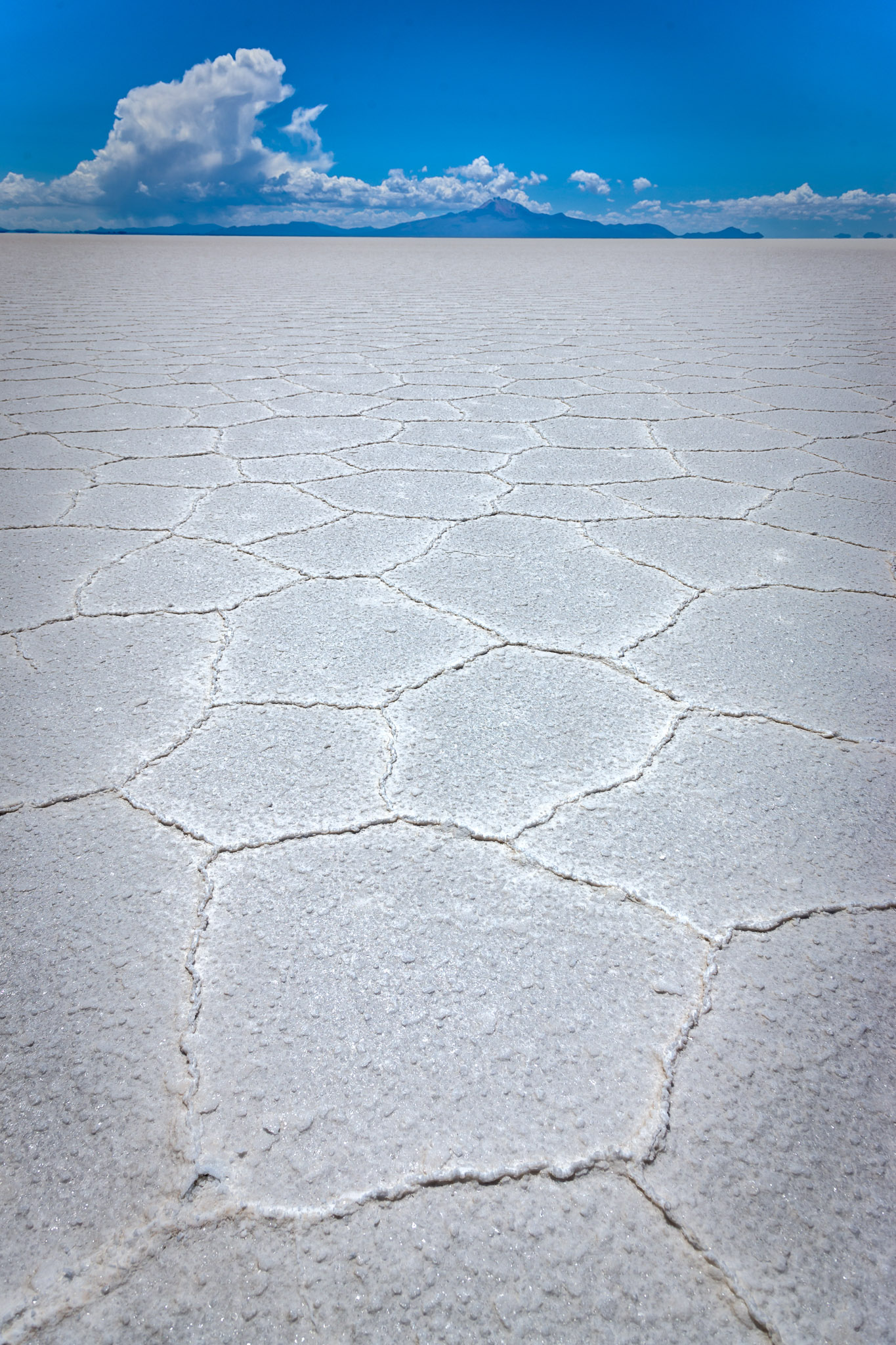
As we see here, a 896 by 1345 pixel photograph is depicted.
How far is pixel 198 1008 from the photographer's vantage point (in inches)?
26.4

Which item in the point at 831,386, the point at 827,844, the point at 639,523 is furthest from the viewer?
the point at 831,386

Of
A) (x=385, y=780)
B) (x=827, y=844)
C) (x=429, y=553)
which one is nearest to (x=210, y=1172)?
(x=385, y=780)

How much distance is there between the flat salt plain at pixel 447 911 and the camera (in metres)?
0.52

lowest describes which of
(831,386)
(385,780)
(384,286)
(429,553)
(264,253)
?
(385,780)

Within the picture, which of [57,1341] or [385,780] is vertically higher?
[385,780]

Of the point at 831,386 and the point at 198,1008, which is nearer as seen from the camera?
the point at 198,1008

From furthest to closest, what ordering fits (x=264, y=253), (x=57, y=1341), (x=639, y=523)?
1. (x=264, y=253)
2. (x=639, y=523)
3. (x=57, y=1341)

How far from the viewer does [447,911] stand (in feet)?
2.51

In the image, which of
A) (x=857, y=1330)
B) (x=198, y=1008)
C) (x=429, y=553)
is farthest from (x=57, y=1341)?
(x=429, y=553)

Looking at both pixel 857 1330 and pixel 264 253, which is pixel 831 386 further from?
pixel 264 253

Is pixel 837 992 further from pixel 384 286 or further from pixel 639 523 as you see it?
pixel 384 286

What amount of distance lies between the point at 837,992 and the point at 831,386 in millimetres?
3191

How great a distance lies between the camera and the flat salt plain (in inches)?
20.3

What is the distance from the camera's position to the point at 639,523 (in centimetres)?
171
